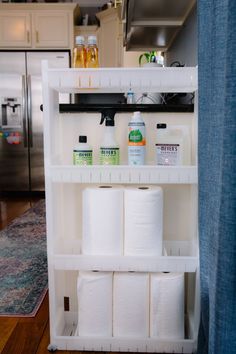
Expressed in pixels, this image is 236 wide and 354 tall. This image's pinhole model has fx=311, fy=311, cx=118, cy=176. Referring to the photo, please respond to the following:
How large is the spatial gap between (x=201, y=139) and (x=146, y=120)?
1.75 feet

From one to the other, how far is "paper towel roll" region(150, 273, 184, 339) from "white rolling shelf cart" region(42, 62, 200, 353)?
0.04m

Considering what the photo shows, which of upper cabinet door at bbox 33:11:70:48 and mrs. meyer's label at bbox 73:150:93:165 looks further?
upper cabinet door at bbox 33:11:70:48

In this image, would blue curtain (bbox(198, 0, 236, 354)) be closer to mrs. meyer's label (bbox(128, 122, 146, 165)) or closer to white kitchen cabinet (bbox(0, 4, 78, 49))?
mrs. meyer's label (bbox(128, 122, 146, 165))

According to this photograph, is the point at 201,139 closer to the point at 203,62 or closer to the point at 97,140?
the point at 203,62

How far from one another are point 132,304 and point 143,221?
1.04 feet

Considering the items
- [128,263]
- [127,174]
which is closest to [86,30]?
→ [127,174]

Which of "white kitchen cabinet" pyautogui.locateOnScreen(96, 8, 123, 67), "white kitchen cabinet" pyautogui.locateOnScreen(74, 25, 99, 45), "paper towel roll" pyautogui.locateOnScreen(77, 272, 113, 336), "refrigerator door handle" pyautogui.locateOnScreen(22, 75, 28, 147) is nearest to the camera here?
"paper towel roll" pyautogui.locateOnScreen(77, 272, 113, 336)

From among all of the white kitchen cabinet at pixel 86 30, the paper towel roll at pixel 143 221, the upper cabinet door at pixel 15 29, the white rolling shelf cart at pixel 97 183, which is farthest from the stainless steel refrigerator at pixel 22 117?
the paper towel roll at pixel 143 221

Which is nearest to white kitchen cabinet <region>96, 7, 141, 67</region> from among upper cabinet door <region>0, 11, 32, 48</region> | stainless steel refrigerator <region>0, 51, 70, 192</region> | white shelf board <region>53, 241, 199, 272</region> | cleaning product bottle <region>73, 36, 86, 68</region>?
stainless steel refrigerator <region>0, 51, 70, 192</region>

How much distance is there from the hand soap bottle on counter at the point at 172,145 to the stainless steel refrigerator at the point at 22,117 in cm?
293

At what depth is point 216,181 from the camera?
69 centimetres

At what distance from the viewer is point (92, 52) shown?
4.04 ft

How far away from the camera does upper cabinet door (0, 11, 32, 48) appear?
13.1 ft

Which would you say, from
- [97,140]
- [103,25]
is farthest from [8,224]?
[103,25]
